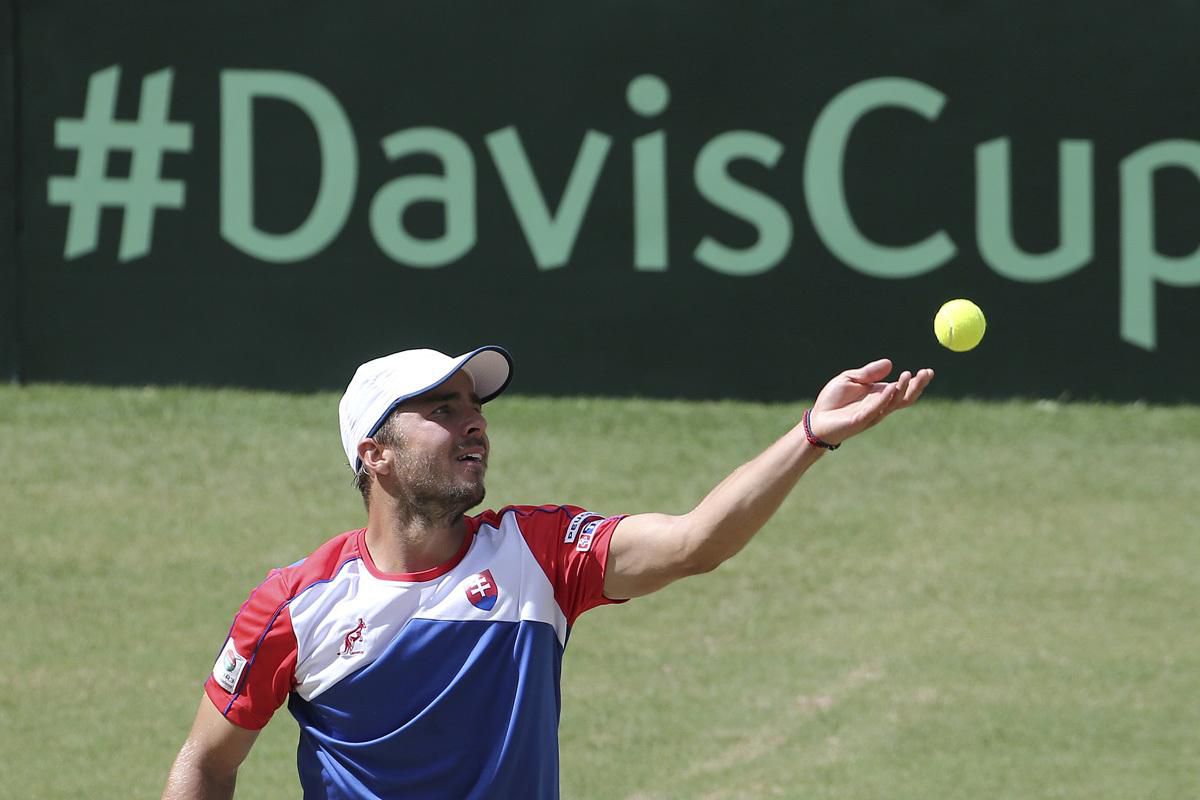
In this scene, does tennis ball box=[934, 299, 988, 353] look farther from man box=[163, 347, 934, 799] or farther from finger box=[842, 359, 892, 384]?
finger box=[842, 359, 892, 384]

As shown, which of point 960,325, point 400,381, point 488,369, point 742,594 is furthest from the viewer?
point 742,594

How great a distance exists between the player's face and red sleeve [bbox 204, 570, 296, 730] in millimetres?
424

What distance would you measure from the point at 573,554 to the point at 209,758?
998mm

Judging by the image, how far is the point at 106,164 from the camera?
39.8 ft

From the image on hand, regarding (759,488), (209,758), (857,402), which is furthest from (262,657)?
(857,402)

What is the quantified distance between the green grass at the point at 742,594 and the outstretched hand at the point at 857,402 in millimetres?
3910

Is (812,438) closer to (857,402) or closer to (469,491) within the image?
(857,402)

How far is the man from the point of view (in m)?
4.42

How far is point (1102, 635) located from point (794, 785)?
7.54 feet

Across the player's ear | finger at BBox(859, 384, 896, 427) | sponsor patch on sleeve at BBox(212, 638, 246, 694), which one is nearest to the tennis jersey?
sponsor patch on sleeve at BBox(212, 638, 246, 694)

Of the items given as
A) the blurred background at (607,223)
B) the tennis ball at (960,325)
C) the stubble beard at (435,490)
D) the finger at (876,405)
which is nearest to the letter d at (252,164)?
the blurred background at (607,223)

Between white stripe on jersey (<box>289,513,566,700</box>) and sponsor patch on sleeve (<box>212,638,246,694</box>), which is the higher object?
white stripe on jersey (<box>289,513,566,700</box>)

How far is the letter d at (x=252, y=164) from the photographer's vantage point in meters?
12.1

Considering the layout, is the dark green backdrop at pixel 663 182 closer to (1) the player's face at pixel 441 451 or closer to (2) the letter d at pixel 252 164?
(2) the letter d at pixel 252 164
